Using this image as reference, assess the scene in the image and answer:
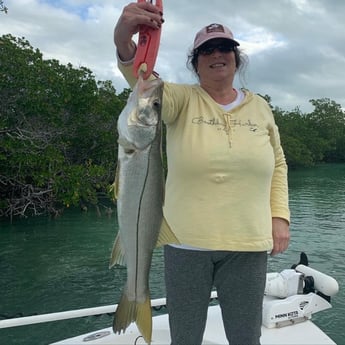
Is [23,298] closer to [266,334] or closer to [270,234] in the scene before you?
[266,334]

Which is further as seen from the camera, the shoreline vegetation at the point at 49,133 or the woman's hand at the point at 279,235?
the shoreline vegetation at the point at 49,133

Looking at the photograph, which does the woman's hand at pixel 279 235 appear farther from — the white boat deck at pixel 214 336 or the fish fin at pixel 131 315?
the white boat deck at pixel 214 336

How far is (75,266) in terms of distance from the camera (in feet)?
33.7

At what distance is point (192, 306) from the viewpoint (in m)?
2.28

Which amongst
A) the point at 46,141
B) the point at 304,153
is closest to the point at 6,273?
the point at 46,141

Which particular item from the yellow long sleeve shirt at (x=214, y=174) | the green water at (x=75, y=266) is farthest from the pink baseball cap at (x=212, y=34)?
the green water at (x=75, y=266)

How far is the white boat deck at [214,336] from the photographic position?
11.5 ft

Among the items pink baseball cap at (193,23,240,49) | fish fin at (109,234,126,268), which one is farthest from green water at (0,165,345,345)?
pink baseball cap at (193,23,240,49)

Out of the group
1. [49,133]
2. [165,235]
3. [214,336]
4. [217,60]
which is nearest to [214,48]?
[217,60]

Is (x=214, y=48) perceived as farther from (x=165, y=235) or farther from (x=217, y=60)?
(x=165, y=235)

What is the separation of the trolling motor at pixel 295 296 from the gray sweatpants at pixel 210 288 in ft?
4.97

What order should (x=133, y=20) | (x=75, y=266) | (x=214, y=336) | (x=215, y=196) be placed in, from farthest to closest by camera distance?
1. (x=75, y=266)
2. (x=214, y=336)
3. (x=215, y=196)
4. (x=133, y=20)

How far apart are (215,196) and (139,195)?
42cm

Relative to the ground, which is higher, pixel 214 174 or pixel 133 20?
pixel 133 20
